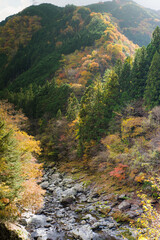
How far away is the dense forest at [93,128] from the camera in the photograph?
14234mm

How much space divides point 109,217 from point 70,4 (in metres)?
172

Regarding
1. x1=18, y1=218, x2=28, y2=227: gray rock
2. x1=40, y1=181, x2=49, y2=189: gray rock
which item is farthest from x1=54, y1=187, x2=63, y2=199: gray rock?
x1=18, y1=218, x2=28, y2=227: gray rock

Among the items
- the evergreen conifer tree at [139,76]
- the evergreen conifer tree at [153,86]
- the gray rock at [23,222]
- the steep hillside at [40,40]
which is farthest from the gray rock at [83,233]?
the steep hillside at [40,40]

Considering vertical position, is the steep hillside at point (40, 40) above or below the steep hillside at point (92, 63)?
above

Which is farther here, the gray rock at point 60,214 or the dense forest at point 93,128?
the gray rock at point 60,214

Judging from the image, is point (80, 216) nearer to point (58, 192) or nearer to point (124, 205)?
point (124, 205)

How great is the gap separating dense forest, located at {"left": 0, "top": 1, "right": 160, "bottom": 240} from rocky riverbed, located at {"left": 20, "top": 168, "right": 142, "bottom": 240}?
3.18 feet

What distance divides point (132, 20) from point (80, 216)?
591ft

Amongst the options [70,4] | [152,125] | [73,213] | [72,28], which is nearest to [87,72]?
[152,125]

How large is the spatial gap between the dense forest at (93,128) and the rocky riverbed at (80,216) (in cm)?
97

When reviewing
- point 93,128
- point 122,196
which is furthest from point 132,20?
point 122,196

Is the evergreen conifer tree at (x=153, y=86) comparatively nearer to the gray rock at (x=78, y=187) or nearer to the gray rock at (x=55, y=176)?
the gray rock at (x=78, y=187)

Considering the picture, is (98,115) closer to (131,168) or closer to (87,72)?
(131,168)

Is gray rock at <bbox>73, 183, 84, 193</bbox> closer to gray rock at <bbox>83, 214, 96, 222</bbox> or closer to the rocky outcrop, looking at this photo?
gray rock at <bbox>83, 214, 96, 222</bbox>
